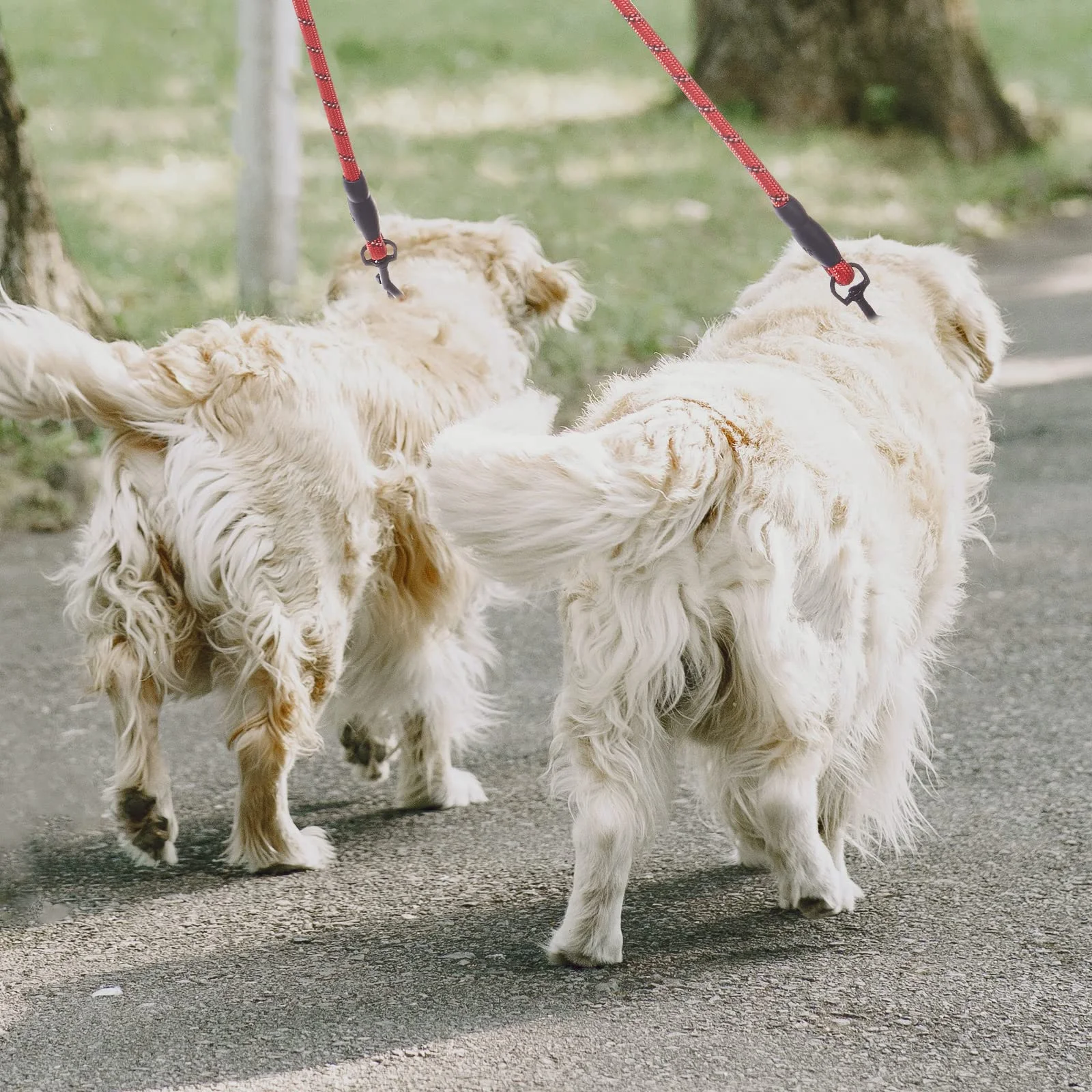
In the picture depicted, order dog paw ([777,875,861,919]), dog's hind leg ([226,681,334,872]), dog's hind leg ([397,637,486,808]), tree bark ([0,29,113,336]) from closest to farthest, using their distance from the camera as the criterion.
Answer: dog paw ([777,875,861,919]), dog's hind leg ([226,681,334,872]), dog's hind leg ([397,637,486,808]), tree bark ([0,29,113,336])

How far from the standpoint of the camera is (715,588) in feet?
9.88

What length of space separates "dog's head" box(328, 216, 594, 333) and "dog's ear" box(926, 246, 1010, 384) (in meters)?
1.33

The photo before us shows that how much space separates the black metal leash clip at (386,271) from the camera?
15.1ft

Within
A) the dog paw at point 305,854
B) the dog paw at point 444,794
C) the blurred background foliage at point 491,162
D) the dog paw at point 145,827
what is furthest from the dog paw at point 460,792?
the blurred background foliage at point 491,162

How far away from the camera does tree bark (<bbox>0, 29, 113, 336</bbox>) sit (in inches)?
275

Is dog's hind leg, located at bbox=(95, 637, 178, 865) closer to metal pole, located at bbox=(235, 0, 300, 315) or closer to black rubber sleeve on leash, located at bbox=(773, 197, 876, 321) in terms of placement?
black rubber sleeve on leash, located at bbox=(773, 197, 876, 321)

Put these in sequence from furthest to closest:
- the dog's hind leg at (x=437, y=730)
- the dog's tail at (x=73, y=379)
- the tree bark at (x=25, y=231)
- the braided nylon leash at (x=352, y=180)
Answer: the tree bark at (x=25, y=231) < the braided nylon leash at (x=352, y=180) < the dog's hind leg at (x=437, y=730) < the dog's tail at (x=73, y=379)

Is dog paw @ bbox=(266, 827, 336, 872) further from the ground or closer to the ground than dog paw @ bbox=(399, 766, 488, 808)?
further from the ground

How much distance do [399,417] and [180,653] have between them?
0.86 metres

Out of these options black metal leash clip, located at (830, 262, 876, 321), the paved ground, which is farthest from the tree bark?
black metal leash clip, located at (830, 262, 876, 321)

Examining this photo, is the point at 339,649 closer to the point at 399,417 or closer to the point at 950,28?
the point at 399,417

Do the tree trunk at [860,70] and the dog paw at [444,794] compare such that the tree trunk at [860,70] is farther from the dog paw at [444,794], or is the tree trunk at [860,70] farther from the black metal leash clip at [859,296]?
the dog paw at [444,794]

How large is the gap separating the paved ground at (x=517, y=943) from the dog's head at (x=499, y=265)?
53.3 inches

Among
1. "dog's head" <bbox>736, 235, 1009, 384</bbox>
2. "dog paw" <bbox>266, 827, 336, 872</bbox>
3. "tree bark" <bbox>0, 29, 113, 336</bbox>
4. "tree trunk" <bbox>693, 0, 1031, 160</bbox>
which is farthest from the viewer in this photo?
"tree trunk" <bbox>693, 0, 1031, 160</bbox>
